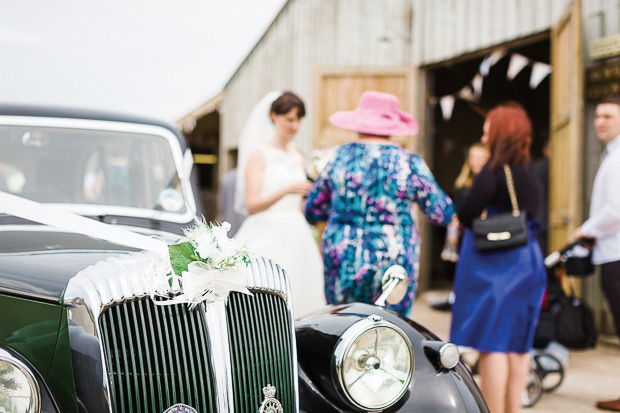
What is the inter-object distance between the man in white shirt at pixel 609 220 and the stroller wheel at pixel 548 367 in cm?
35

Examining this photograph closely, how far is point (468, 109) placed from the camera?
12836 mm

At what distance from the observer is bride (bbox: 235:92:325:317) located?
4.37 m

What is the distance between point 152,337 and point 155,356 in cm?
6

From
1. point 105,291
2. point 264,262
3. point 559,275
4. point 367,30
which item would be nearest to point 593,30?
point 559,275

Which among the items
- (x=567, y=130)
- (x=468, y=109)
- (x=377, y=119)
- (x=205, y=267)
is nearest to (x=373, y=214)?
(x=377, y=119)

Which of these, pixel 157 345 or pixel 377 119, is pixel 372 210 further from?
pixel 157 345

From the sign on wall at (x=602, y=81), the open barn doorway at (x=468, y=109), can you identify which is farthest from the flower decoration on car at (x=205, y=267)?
the open barn doorway at (x=468, y=109)

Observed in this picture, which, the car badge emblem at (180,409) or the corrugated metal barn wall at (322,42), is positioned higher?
the corrugated metal barn wall at (322,42)

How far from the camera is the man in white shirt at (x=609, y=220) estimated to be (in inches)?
→ 172

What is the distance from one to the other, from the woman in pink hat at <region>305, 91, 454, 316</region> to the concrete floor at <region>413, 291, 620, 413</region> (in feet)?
5.17

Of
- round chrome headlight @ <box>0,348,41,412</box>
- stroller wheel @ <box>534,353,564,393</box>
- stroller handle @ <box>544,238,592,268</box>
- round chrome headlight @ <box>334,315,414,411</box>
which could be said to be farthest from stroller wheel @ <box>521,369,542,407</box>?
round chrome headlight @ <box>0,348,41,412</box>

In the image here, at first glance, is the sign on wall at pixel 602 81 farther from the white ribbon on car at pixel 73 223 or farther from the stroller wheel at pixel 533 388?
the white ribbon on car at pixel 73 223

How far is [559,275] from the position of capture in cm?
491

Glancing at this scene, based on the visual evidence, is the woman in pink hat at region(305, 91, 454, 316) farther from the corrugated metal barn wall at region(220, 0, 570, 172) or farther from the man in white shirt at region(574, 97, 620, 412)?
the corrugated metal barn wall at region(220, 0, 570, 172)
